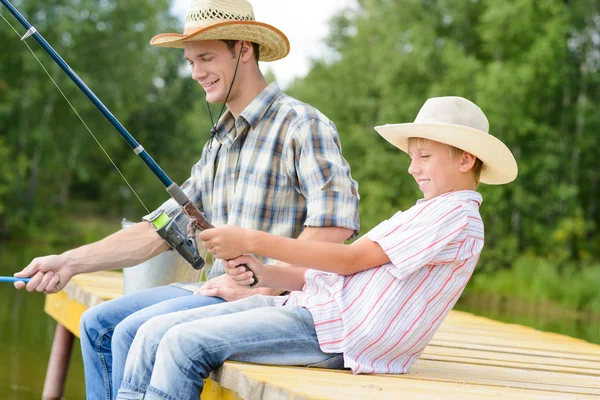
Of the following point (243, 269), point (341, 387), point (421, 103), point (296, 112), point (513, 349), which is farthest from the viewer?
point (421, 103)

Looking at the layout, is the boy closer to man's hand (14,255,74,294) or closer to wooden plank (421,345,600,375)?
man's hand (14,255,74,294)

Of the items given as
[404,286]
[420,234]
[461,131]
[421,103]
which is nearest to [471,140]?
[461,131]

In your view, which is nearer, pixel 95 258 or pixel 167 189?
pixel 167 189

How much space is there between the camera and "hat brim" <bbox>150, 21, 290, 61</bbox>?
277 cm

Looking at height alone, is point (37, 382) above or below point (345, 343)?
below

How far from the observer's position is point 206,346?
2.19 metres

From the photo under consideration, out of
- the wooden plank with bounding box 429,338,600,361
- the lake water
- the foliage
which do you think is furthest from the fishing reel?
the foliage

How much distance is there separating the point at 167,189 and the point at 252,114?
40 cm

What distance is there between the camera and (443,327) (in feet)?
13.2

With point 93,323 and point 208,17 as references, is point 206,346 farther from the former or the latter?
point 208,17

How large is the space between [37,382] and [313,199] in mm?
2996

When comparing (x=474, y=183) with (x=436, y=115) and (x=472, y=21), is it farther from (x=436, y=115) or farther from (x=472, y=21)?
(x=472, y=21)

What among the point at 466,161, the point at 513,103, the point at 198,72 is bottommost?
the point at 466,161

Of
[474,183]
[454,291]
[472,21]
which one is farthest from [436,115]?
[472,21]
